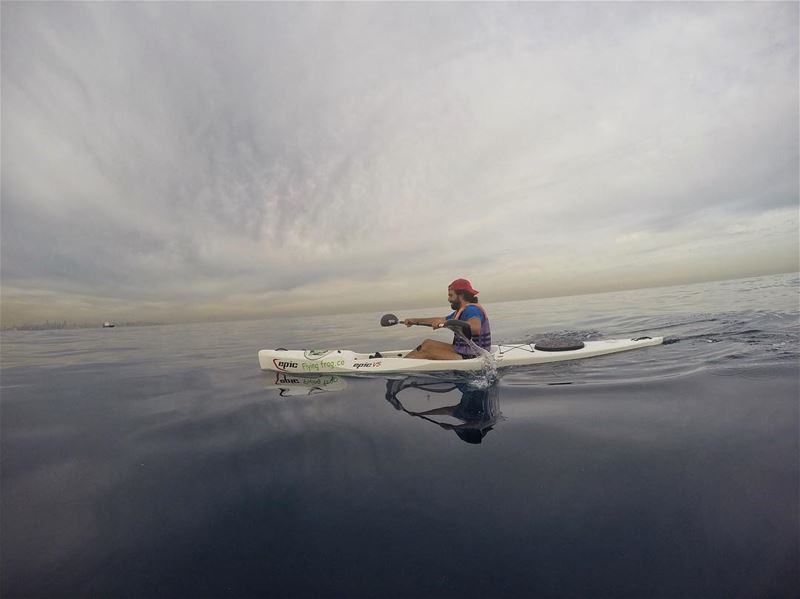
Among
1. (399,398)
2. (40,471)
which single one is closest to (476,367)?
(399,398)

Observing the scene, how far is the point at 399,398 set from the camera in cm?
624

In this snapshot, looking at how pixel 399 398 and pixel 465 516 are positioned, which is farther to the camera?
pixel 399 398

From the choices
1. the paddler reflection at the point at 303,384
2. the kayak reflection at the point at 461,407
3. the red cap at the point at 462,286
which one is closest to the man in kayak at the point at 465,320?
the red cap at the point at 462,286

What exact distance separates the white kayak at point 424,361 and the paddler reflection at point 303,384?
0.26 m

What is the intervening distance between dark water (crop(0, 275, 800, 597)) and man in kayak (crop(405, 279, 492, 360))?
85.7 inches

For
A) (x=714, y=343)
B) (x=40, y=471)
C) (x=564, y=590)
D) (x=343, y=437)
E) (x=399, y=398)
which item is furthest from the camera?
(x=714, y=343)

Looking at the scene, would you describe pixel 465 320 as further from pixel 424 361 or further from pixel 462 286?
pixel 424 361

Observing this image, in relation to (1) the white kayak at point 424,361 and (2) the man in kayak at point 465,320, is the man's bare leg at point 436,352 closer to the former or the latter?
(2) the man in kayak at point 465,320

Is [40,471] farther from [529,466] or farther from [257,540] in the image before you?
[529,466]

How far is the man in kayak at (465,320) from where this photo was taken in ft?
26.0

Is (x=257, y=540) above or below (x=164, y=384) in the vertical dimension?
below

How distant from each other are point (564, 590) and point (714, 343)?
33.0 feet

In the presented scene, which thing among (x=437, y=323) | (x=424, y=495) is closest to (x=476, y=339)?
(x=437, y=323)

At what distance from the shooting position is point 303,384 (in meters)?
7.68
